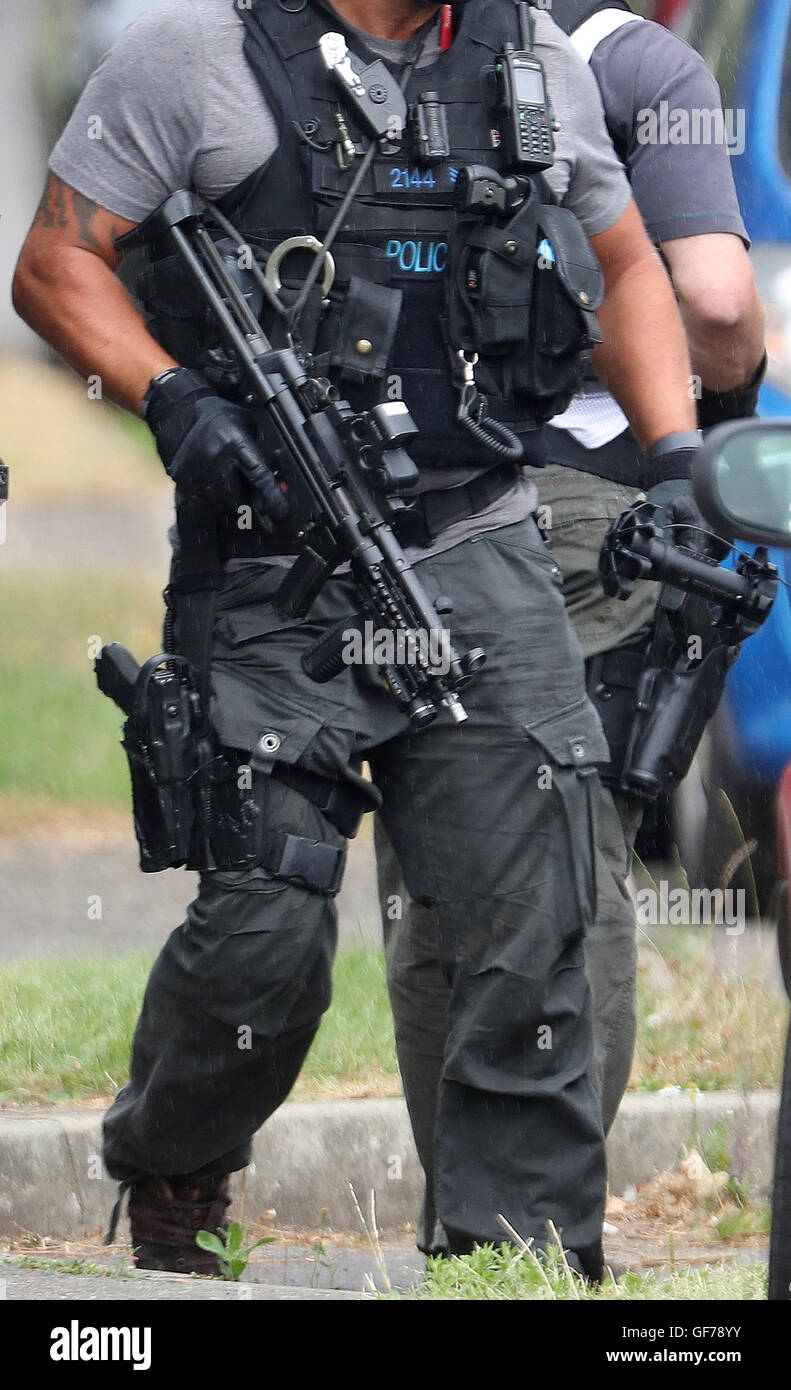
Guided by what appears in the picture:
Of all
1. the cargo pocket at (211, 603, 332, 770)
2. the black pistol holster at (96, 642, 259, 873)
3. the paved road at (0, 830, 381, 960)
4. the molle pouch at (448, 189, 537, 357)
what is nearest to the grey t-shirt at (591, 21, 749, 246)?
the molle pouch at (448, 189, 537, 357)

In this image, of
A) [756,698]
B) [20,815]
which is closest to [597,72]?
[756,698]

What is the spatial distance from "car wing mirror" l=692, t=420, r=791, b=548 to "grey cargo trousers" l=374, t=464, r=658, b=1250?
54.7 inches

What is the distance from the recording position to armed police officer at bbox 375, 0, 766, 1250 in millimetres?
3920

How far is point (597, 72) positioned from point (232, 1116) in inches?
76.1

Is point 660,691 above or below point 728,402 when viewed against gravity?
below

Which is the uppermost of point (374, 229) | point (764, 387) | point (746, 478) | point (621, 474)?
point (764, 387)

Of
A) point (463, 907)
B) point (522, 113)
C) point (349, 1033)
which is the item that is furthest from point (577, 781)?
point (349, 1033)

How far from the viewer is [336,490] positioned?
3320mm

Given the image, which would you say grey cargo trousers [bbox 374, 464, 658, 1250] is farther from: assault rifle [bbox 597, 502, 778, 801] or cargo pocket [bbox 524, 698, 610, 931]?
cargo pocket [bbox 524, 698, 610, 931]

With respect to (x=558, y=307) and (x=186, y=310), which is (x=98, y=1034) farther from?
(x=558, y=307)

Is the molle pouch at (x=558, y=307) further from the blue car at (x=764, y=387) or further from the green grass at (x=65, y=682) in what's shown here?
the green grass at (x=65, y=682)

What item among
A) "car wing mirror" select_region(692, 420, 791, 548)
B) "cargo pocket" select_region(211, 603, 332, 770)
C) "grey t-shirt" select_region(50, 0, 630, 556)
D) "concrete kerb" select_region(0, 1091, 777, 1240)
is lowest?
"concrete kerb" select_region(0, 1091, 777, 1240)

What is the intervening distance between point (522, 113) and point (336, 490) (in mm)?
650
